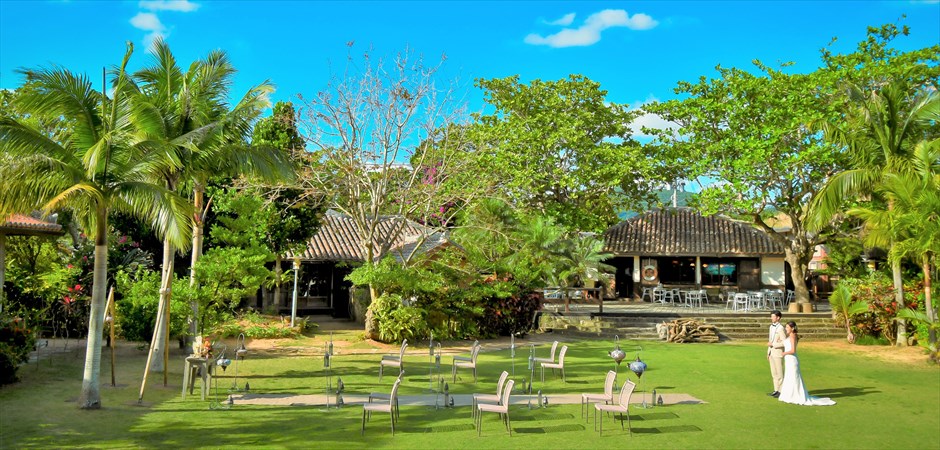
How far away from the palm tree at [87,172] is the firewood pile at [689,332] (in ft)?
53.9

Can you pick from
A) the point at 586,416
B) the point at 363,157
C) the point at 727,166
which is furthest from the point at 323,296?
the point at 586,416

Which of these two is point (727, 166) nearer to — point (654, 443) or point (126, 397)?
point (654, 443)

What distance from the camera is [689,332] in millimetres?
23562

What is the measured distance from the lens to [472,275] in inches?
883

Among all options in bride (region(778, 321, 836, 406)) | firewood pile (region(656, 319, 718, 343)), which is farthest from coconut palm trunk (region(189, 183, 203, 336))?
firewood pile (region(656, 319, 718, 343))

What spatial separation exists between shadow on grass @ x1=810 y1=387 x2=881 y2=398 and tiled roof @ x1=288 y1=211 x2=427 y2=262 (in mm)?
15212

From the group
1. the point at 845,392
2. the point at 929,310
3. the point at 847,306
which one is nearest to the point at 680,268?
the point at 847,306

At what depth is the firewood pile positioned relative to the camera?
2352 cm

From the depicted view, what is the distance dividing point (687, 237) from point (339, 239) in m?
15.7

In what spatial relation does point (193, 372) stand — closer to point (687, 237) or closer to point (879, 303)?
point (879, 303)

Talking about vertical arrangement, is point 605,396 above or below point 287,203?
below

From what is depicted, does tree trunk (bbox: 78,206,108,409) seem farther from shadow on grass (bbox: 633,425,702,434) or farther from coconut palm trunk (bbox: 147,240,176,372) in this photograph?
shadow on grass (bbox: 633,425,702,434)

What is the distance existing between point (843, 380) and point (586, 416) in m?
7.38

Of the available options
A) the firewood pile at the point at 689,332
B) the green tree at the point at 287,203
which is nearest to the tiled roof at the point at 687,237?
the firewood pile at the point at 689,332
